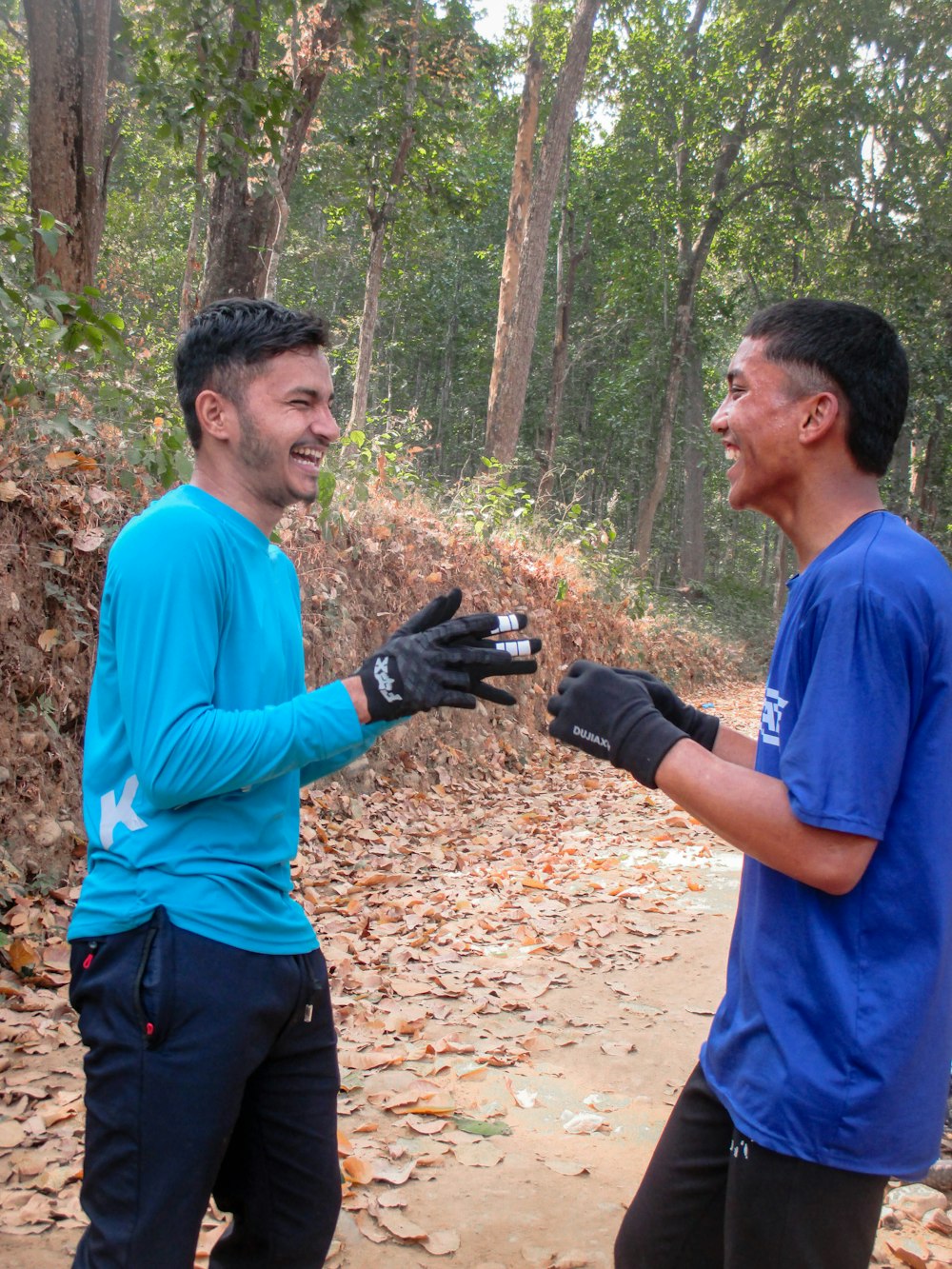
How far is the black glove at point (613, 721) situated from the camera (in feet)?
6.45

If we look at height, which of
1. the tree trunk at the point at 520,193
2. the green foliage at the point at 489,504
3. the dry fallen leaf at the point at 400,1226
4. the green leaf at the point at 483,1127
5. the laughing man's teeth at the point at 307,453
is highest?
the tree trunk at the point at 520,193

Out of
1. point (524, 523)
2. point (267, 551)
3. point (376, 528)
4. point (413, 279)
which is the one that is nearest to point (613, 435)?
point (413, 279)

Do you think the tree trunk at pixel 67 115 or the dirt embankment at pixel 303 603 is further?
the tree trunk at pixel 67 115

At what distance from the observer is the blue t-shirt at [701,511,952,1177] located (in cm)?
173

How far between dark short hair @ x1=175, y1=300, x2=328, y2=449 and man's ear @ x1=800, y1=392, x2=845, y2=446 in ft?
3.91

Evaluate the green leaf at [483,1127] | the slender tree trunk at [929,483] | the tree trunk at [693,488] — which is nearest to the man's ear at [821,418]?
the green leaf at [483,1127]

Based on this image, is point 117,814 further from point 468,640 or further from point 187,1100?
point 468,640

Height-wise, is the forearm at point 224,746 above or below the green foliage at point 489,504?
below

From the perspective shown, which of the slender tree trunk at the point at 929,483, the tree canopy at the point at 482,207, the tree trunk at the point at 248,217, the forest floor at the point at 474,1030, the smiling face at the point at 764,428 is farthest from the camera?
the slender tree trunk at the point at 929,483

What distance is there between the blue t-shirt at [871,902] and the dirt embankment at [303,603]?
4.35 metres

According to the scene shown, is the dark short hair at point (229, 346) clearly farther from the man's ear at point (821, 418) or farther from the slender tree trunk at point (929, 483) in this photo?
the slender tree trunk at point (929, 483)

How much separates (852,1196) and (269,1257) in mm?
1261

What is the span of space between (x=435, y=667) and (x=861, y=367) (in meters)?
1.07

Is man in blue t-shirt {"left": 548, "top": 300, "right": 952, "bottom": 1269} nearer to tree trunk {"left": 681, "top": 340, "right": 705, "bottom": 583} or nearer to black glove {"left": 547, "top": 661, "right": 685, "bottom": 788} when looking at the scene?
black glove {"left": 547, "top": 661, "right": 685, "bottom": 788}
